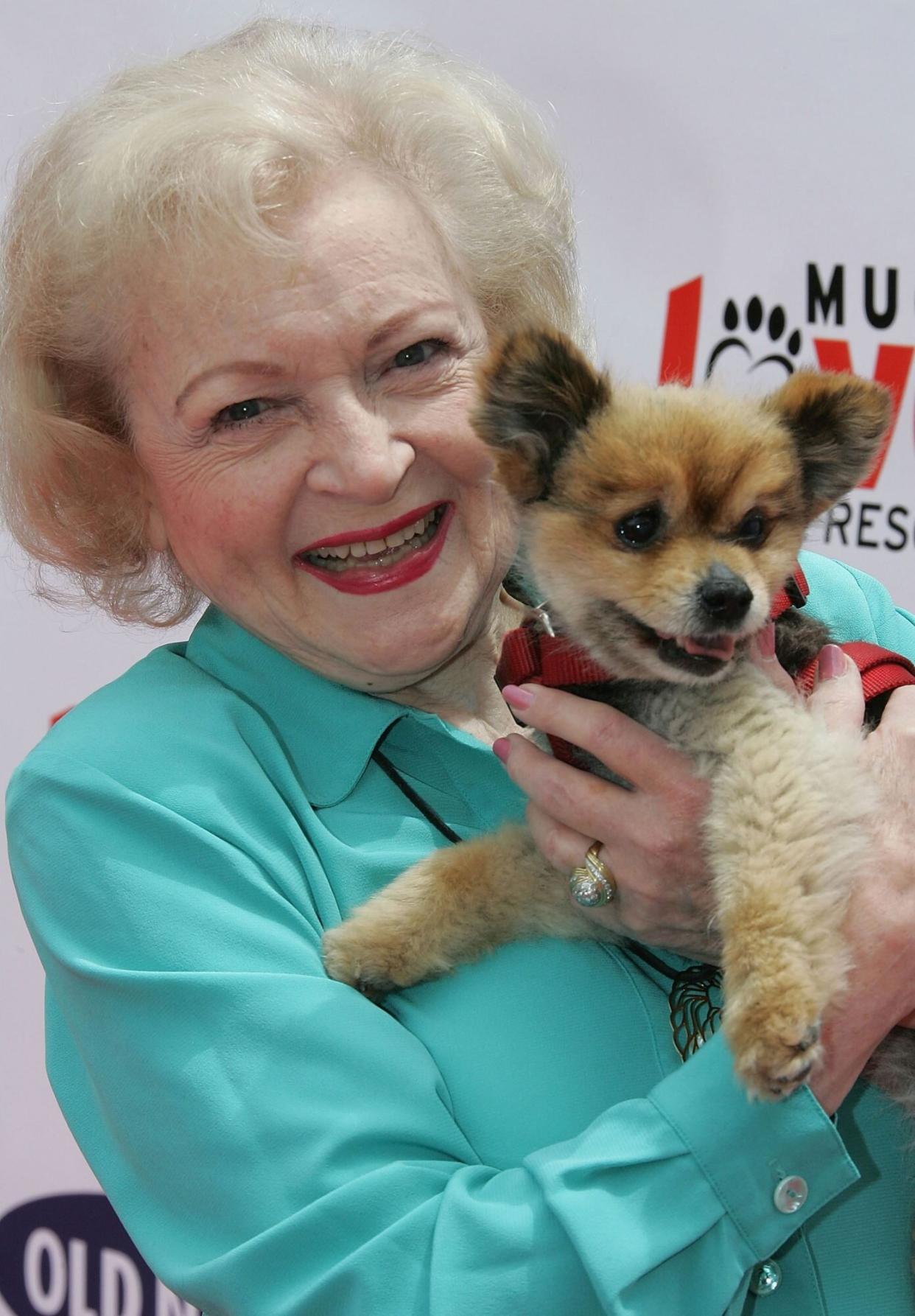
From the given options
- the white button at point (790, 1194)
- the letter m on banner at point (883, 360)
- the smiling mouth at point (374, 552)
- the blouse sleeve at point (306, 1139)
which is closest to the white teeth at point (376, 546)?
the smiling mouth at point (374, 552)

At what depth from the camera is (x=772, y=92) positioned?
8.57 ft

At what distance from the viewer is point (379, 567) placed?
60.7 inches

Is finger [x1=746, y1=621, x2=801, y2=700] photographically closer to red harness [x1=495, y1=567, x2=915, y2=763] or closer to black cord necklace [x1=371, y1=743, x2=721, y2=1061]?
red harness [x1=495, y1=567, x2=915, y2=763]

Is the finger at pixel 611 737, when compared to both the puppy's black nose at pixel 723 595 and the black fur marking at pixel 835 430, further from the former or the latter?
the black fur marking at pixel 835 430

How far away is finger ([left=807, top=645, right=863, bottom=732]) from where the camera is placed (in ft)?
4.43

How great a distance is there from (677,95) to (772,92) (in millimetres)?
203

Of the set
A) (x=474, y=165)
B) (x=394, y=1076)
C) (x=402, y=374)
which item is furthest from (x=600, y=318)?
(x=394, y=1076)

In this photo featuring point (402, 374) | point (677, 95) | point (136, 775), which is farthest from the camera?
point (677, 95)

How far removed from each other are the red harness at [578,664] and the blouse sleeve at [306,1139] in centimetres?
39

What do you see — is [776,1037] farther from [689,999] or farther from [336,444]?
[336,444]

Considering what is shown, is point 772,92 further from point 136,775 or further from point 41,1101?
point 41,1101

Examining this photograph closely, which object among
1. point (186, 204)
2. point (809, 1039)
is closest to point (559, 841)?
point (809, 1039)

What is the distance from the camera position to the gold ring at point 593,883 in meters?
1.35

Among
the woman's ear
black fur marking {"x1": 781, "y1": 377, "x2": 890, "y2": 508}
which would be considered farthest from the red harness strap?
the woman's ear
